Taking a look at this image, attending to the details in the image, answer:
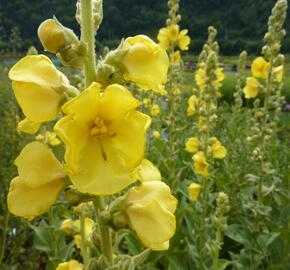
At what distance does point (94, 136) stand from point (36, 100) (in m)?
0.20

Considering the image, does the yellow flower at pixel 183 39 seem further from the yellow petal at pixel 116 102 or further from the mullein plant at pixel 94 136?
the yellow petal at pixel 116 102

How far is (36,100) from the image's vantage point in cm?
140

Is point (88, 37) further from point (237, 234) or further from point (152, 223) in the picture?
point (237, 234)

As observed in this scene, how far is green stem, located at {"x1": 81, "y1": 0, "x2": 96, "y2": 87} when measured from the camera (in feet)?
4.91

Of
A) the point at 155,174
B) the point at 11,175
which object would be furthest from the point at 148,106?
the point at 155,174

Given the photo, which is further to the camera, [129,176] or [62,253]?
[62,253]

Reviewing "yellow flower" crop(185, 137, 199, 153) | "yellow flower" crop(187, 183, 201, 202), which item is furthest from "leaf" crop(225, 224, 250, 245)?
"yellow flower" crop(185, 137, 199, 153)

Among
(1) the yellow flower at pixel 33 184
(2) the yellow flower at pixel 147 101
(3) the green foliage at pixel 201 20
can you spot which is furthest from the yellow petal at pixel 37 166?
(3) the green foliage at pixel 201 20

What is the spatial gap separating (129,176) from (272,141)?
623 centimetres

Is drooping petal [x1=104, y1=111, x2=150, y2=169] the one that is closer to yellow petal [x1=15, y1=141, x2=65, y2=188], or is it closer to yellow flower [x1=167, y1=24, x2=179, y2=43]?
yellow petal [x1=15, y1=141, x2=65, y2=188]

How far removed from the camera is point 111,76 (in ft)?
4.88

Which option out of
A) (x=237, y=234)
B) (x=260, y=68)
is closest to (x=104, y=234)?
(x=237, y=234)

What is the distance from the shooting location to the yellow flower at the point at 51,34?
1459 mm

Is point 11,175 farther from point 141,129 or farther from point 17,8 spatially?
point 17,8
